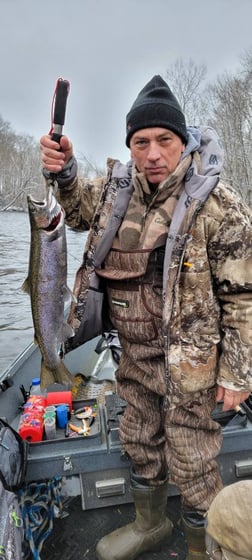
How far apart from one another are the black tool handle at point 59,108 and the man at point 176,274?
2.4 inches

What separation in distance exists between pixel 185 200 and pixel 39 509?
7.08 ft

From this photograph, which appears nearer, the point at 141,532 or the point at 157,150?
the point at 157,150

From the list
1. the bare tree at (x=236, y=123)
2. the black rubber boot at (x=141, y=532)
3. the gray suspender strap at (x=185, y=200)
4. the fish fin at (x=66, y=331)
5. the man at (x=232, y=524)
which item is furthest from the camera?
the bare tree at (x=236, y=123)

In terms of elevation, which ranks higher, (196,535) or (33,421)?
(33,421)

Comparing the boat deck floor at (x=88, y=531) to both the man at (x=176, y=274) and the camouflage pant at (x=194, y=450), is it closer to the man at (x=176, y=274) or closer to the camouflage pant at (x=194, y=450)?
the man at (x=176, y=274)

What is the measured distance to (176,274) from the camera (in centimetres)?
204

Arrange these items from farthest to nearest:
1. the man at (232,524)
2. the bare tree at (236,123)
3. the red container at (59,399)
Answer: the bare tree at (236,123) < the red container at (59,399) < the man at (232,524)

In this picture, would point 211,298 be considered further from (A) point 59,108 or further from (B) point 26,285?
(A) point 59,108

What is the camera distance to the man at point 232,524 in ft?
4.47

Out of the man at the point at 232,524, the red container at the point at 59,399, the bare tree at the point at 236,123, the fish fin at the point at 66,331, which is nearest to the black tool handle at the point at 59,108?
the fish fin at the point at 66,331

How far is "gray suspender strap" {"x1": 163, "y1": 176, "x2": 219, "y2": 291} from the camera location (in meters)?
2.01

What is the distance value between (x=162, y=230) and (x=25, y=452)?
1.50 metres

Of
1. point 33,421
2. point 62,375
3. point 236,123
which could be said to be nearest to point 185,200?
point 62,375

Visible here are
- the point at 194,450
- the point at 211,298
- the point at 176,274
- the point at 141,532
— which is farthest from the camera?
the point at 141,532
